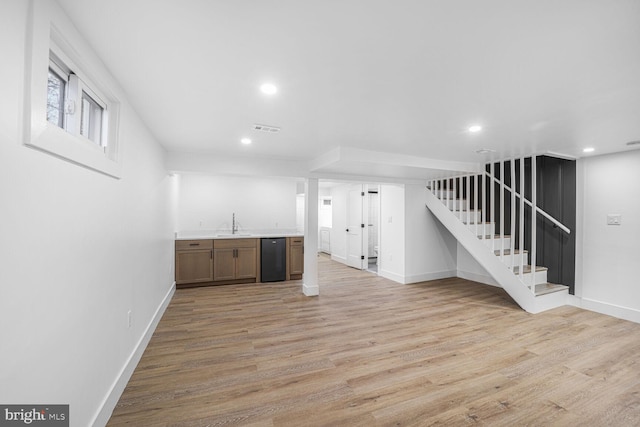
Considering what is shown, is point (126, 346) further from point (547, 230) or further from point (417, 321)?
point (547, 230)

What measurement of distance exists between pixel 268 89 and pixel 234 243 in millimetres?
3748

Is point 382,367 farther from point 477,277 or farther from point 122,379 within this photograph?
point 477,277

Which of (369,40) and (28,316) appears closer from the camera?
(28,316)

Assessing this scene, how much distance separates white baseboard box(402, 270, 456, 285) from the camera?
540 cm

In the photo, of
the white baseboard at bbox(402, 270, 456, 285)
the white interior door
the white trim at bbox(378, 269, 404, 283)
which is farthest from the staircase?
the white interior door

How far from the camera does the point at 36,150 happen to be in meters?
1.09

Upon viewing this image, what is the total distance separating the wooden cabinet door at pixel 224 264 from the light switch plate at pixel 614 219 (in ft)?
19.2

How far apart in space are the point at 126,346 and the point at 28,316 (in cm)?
137

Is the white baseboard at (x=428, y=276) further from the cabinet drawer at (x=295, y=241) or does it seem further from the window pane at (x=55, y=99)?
the window pane at (x=55, y=99)

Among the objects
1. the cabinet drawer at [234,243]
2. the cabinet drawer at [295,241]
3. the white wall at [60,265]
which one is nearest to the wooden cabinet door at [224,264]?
the cabinet drawer at [234,243]

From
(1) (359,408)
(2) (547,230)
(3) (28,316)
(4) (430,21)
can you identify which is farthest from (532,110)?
(3) (28,316)

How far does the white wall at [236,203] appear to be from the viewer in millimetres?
A: 5527

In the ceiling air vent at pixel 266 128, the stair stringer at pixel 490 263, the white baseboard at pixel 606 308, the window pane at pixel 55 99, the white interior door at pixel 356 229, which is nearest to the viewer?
the window pane at pixel 55 99

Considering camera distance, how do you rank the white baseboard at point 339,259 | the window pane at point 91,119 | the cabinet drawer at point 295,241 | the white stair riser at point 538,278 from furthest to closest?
the white baseboard at point 339,259 → the cabinet drawer at point 295,241 → the white stair riser at point 538,278 → the window pane at point 91,119
